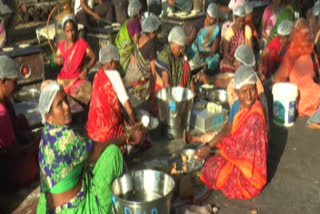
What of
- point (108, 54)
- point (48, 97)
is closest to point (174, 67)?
point (108, 54)

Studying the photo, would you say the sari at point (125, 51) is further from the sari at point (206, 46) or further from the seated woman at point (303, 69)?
the seated woman at point (303, 69)

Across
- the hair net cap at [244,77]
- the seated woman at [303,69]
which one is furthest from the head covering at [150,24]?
the hair net cap at [244,77]

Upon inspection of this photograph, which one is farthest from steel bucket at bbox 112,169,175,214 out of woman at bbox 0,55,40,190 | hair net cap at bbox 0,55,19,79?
hair net cap at bbox 0,55,19,79

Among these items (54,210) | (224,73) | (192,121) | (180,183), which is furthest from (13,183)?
(224,73)

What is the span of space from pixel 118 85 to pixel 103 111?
346 mm

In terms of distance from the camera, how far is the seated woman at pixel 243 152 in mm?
4102

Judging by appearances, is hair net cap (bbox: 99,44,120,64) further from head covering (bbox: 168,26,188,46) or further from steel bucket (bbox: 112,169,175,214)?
steel bucket (bbox: 112,169,175,214)

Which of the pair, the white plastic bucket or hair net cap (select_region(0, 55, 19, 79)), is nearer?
hair net cap (select_region(0, 55, 19, 79))

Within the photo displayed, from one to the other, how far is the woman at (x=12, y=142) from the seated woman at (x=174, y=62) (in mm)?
1910

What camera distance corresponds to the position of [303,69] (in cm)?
626

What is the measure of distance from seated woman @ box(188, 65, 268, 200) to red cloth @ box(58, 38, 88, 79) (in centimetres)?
266

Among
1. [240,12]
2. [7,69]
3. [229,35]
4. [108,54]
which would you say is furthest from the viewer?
[229,35]

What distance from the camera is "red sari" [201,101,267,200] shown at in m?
4.09

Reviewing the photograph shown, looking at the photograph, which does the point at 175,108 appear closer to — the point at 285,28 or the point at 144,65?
the point at 144,65
